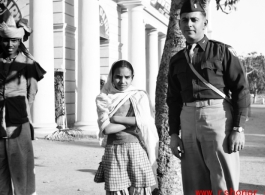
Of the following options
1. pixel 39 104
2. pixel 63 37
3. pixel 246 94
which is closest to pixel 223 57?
pixel 246 94

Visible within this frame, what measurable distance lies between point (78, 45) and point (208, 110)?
38.0 feet

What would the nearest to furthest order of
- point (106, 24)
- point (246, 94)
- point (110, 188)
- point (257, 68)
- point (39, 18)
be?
1. point (246, 94)
2. point (110, 188)
3. point (39, 18)
4. point (106, 24)
5. point (257, 68)

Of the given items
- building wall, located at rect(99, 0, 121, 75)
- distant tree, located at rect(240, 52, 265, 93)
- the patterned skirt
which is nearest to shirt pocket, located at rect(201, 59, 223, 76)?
the patterned skirt

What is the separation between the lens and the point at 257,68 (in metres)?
71.5

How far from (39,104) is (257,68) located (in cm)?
6532

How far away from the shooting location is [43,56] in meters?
12.4

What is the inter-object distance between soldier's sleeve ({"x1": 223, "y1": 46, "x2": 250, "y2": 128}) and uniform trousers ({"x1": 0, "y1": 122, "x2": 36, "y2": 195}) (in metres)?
2.15

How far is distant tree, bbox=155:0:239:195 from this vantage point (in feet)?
15.7

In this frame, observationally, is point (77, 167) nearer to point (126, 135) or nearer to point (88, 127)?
point (126, 135)

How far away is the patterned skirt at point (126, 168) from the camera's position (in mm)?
3766

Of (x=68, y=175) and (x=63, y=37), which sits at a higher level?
(x=63, y=37)

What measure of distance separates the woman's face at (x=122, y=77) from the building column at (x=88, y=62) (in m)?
9.71

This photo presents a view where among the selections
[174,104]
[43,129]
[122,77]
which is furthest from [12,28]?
[43,129]

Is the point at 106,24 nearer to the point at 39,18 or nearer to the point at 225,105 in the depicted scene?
the point at 39,18
